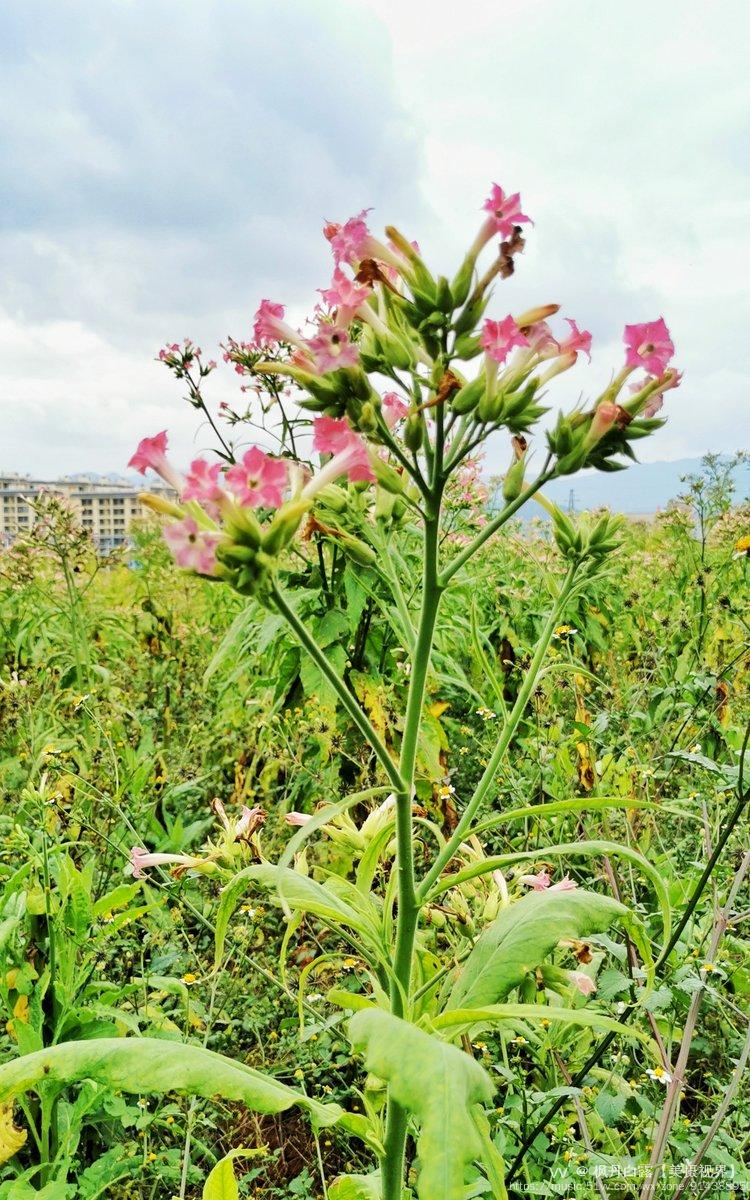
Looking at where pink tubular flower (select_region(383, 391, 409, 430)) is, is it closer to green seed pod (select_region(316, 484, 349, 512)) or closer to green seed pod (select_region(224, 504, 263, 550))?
green seed pod (select_region(316, 484, 349, 512))

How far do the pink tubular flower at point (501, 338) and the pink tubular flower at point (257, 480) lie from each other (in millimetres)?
341

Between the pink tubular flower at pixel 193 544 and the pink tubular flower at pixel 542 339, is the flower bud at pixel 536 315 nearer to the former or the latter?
the pink tubular flower at pixel 542 339

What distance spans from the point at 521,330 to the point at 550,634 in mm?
449

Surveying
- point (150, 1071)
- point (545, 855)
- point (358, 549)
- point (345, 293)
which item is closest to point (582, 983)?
point (545, 855)

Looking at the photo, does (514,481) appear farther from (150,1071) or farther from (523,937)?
(150,1071)

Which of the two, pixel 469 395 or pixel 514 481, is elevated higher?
pixel 469 395

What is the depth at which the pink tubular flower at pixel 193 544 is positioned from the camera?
3.09ft

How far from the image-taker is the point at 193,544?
0.95m

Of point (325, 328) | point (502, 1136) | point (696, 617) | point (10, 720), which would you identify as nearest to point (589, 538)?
point (325, 328)

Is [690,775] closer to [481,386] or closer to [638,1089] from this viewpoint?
[638,1089]

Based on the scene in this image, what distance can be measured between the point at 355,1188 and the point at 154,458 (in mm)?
1194

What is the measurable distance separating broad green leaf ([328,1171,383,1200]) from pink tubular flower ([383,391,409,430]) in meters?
1.22

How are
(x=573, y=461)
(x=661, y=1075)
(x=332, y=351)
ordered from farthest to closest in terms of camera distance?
(x=661, y=1075)
(x=573, y=461)
(x=332, y=351)

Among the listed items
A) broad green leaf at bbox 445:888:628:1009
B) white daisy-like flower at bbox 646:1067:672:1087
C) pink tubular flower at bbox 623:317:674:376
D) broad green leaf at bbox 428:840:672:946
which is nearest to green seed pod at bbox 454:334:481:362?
pink tubular flower at bbox 623:317:674:376
